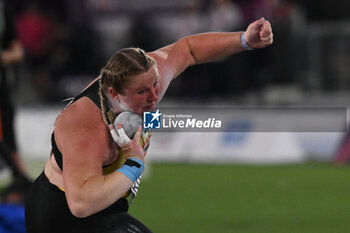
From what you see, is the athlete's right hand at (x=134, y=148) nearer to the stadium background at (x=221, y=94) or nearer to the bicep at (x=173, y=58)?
the bicep at (x=173, y=58)

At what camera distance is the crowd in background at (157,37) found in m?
12.2

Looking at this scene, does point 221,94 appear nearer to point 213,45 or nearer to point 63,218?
point 213,45

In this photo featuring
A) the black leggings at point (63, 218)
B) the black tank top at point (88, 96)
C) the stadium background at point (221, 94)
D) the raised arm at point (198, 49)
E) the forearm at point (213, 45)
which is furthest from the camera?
the stadium background at point (221, 94)

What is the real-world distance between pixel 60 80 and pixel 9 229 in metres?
9.44

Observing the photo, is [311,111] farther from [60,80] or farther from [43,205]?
[43,205]

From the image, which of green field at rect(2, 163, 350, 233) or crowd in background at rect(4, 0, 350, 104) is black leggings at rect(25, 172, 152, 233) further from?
crowd in background at rect(4, 0, 350, 104)

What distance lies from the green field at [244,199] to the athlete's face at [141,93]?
3019mm

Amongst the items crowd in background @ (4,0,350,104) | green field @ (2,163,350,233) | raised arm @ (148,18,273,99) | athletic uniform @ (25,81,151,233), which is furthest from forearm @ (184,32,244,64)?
crowd in background @ (4,0,350,104)

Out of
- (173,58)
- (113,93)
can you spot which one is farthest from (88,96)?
(173,58)

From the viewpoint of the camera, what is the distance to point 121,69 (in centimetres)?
371

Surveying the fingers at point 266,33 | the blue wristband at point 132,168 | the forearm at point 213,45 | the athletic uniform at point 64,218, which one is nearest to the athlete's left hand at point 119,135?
the blue wristband at point 132,168

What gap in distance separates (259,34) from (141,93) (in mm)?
879

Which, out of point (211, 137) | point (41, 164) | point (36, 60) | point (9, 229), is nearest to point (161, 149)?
point (211, 137)

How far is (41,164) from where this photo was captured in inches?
438
